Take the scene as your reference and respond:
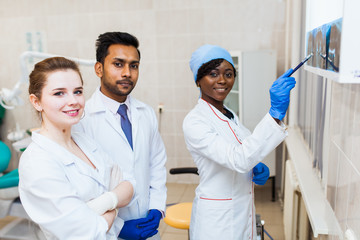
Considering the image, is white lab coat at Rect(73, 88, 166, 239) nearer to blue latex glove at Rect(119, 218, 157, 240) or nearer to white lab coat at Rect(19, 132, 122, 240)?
blue latex glove at Rect(119, 218, 157, 240)

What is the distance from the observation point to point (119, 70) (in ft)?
4.66

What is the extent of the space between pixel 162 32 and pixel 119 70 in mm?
2310

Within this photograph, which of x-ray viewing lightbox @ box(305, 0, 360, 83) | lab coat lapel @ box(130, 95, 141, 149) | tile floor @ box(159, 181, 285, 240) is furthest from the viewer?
tile floor @ box(159, 181, 285, 240)

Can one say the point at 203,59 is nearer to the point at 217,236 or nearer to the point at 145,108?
the point at 145,108

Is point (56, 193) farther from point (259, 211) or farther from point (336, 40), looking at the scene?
point (259, 211)

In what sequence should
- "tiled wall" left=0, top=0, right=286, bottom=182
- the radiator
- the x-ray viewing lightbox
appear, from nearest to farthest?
the x-ray viewing lightbox, the radiator, "tiled wall" left=0, top=0, right=286, bottom=182

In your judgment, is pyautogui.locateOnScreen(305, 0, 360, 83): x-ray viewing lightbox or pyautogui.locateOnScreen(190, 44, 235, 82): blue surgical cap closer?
pyautogui.locateOnScreen(305, 0, 360, 83): x-ray viewing lightbox

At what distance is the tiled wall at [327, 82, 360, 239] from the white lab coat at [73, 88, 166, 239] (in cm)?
79

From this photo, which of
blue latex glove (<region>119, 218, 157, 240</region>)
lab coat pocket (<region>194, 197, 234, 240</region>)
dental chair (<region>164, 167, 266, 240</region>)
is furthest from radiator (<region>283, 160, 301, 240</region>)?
blue latex glove (<region>119, 218, 157, 240</region>)

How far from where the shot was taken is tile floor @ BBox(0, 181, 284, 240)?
272 centimetres

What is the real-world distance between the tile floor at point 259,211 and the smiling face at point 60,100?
6.22ft

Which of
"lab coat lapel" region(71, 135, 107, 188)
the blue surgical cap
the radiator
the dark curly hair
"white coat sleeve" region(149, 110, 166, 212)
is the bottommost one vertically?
the radiator

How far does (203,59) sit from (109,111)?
502mm

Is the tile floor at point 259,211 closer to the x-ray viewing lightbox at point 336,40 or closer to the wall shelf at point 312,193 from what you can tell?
the wall shelf at point 312,193
